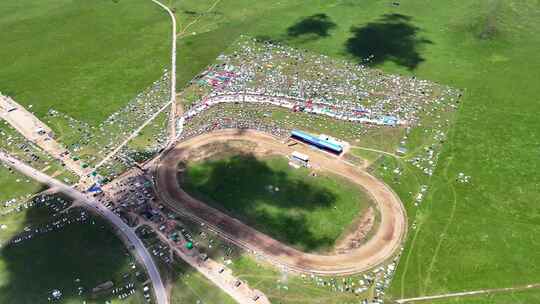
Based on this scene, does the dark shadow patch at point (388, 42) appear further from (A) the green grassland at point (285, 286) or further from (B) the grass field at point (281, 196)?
(A) the green grassland at point (285, 286)

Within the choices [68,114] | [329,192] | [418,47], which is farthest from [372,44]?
[68,114]

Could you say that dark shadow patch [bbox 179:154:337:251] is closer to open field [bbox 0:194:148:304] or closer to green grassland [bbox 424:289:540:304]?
open field [bbox 0:194:148:304]

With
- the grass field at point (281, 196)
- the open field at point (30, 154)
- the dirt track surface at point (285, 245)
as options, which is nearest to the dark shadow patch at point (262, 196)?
the grass field at point (281, 196)

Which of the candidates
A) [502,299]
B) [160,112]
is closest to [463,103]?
[502,299]

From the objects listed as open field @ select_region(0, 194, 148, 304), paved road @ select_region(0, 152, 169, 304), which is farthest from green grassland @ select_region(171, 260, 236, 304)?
open field @ select_region(0, 194, 148, 304)

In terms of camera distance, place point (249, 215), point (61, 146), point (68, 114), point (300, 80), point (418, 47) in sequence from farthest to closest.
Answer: point (418, 47) < point (300, 80) < point (68, 114) < point (61, 146) < point (249, 215)

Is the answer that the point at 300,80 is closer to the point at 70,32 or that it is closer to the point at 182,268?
the point at 182,268

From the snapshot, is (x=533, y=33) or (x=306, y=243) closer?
(x=306, y=243)
